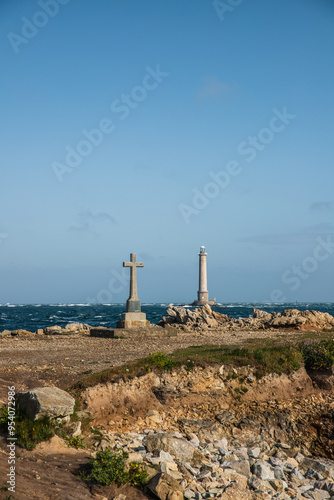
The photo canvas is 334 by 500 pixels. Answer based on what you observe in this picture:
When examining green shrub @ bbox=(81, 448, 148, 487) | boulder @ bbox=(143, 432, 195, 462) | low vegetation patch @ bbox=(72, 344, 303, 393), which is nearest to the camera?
green shrub @ bbox=(81, 448, 148, 487)

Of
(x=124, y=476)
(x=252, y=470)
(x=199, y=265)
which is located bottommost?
(x=252, y=470)

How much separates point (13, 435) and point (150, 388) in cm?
388

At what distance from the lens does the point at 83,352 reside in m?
17.0

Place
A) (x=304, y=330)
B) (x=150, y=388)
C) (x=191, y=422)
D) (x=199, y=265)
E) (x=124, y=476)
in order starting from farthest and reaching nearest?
(x=199, y=265) → (x=304, y=330) → (x=150, y=388) → (x=191, y=422) → (x=124, y=476)

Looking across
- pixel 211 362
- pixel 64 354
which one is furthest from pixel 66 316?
pixel 211 362

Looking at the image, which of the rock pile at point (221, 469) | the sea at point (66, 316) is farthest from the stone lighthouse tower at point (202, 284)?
the rock pile at point (221, 469)

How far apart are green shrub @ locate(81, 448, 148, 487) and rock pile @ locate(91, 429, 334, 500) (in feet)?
0.57

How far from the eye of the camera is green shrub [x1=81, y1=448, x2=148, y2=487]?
660cm

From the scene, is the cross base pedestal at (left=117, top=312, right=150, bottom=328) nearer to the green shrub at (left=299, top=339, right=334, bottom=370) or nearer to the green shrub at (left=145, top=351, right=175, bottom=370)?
the green shrub at (left=299, top=339, right=334, bottom=370)

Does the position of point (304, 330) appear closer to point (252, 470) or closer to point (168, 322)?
point (168, 322)

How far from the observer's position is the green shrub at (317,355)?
12.7 metres

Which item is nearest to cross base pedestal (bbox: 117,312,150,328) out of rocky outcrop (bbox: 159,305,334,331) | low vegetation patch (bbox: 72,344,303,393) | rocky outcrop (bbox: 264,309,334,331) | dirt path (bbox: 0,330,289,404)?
dirt path (bbox: 0,330,289,404)

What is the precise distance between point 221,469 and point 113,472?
215 cm

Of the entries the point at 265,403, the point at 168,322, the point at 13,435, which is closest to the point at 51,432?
the point at 13,435
